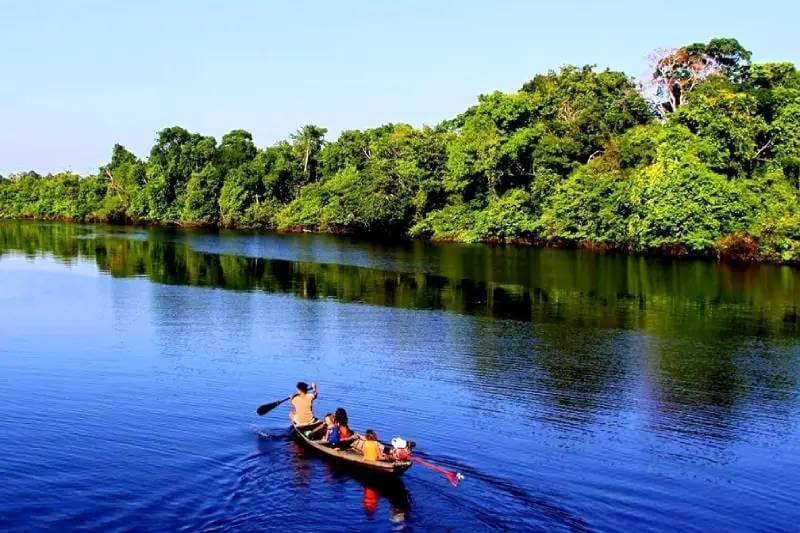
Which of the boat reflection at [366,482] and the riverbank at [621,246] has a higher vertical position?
the riverbank at [621,246]

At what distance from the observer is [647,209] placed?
243 ft

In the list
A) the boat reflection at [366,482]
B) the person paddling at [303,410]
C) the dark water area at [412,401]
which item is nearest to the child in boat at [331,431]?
the boat reflection at [366,482]

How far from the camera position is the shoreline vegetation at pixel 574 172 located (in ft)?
234

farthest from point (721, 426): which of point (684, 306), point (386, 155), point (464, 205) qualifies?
point (386, 155)

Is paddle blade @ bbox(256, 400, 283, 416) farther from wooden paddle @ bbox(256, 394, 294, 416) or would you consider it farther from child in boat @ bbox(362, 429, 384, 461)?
child in boat @ bbox(362, 429, 384, 461)

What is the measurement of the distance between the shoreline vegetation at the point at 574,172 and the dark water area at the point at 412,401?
20.5 metres

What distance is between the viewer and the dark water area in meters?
16.4

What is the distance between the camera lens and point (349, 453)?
18250 mm

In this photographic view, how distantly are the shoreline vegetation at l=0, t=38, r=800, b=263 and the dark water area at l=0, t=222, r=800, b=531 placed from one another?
20517 mm

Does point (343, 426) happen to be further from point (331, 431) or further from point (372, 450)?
point (372, 450)

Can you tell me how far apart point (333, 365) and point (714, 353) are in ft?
49.4

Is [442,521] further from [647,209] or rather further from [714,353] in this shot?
[647,209]

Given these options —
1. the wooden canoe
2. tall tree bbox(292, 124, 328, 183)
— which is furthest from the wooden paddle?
tall tree bbox(292, 124, 328, 183)

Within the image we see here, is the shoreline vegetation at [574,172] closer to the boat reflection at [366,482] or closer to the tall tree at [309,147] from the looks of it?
the tall tree at [309,147]
